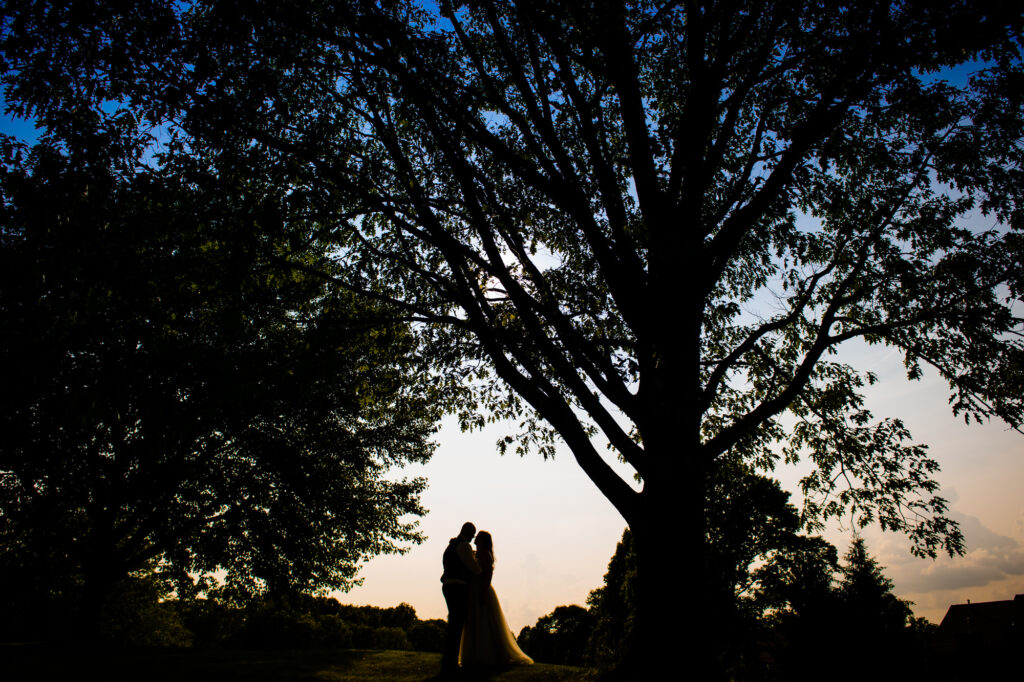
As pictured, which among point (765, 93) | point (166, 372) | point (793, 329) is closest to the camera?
point (166, 372)

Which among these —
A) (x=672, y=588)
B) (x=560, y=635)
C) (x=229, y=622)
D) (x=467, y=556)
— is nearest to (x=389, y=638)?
(x=560, y=635)

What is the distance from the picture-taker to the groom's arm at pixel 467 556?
Result: 916 cm

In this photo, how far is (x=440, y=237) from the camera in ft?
30.6

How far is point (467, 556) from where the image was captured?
9.19m

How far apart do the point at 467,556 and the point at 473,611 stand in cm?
134

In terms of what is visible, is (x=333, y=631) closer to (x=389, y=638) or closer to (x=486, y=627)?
(x=389, y=638)

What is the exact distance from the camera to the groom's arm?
9164 millimetres

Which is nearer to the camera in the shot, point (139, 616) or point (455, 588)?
point (455, 588)

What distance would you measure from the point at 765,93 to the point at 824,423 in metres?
7.11

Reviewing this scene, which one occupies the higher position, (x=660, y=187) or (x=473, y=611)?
(x=660, y=187)

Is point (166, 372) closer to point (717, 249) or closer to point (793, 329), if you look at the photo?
point (717, 249)

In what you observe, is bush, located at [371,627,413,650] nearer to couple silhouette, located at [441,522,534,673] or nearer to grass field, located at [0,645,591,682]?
grass field, located at [0,645,591,682]

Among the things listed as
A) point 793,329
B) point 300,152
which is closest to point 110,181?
point 300,152

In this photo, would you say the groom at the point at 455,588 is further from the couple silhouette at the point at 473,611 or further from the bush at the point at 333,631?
the bush at the point at 333,631
